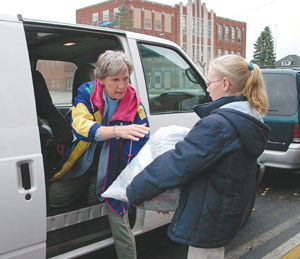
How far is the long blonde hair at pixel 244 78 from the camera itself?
73.7 inches

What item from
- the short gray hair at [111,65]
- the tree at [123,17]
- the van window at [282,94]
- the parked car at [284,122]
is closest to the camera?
the short gray hair at [111,65]

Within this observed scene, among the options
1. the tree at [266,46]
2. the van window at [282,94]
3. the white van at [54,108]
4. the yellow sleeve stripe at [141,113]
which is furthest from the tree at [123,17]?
the yellow sleeve stripe at [141,113]

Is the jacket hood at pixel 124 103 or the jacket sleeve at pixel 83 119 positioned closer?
the jacket sleeve at pixel 83 119

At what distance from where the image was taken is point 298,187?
5.93 metres

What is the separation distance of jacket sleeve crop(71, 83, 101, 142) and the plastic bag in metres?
0.41

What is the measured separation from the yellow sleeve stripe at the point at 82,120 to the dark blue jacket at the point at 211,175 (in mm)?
602

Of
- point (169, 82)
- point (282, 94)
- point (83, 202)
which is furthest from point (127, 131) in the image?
point (282, 94)

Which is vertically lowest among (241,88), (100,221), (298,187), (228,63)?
(298,187)

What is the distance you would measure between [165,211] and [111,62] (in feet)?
3.61

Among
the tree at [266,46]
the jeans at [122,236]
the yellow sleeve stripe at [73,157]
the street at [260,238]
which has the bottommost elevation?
the street at [260,238]

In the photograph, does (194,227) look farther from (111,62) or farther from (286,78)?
(286,78)

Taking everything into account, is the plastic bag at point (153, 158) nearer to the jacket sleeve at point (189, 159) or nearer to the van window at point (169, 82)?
the jacket sleeve at point (189, 159)

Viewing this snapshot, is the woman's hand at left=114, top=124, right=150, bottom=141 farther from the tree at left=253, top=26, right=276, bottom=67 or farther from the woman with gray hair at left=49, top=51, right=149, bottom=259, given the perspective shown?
the tree at left=253, top=26, right=276, bottom=67

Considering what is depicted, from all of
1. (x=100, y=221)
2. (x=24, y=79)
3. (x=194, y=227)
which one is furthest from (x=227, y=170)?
(x=100, y=221)
